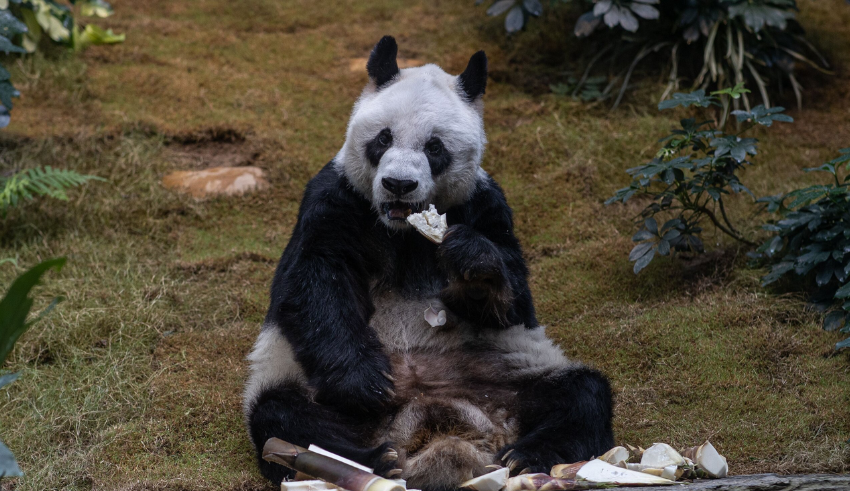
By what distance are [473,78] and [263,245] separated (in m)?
2.74

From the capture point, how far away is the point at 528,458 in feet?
11.9

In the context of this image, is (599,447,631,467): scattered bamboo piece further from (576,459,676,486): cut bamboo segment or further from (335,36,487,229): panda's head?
(335,36,487,229): panda's head

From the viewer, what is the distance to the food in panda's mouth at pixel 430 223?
3.92 metres

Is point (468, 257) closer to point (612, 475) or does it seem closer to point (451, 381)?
point (451, 381)

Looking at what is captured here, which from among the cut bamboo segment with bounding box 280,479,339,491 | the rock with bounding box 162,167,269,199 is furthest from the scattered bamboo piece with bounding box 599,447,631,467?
the rock with bounding box 162,167,269,199

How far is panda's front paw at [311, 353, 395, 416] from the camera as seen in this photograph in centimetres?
386

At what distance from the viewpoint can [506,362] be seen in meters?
4.21

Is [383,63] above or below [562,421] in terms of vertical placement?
above

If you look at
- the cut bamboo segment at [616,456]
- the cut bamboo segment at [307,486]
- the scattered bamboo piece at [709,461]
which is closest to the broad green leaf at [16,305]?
the cut bamboo segment at [307,486]

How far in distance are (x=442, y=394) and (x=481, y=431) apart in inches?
11.2

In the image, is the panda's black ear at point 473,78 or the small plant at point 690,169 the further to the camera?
the small plant at point 690,169

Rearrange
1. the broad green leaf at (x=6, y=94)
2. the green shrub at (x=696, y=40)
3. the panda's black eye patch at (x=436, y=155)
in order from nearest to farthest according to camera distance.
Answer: the panda's black eye patch at (x=436, y=155)
the broad green leaf at (x=6, y=94)
the green shrub at (x=696, y=40)

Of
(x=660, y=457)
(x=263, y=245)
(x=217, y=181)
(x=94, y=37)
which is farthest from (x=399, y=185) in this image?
(x=94, y=37)

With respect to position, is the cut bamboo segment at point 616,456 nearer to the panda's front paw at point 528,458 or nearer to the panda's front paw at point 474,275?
the panda's front paw at point 528,458
